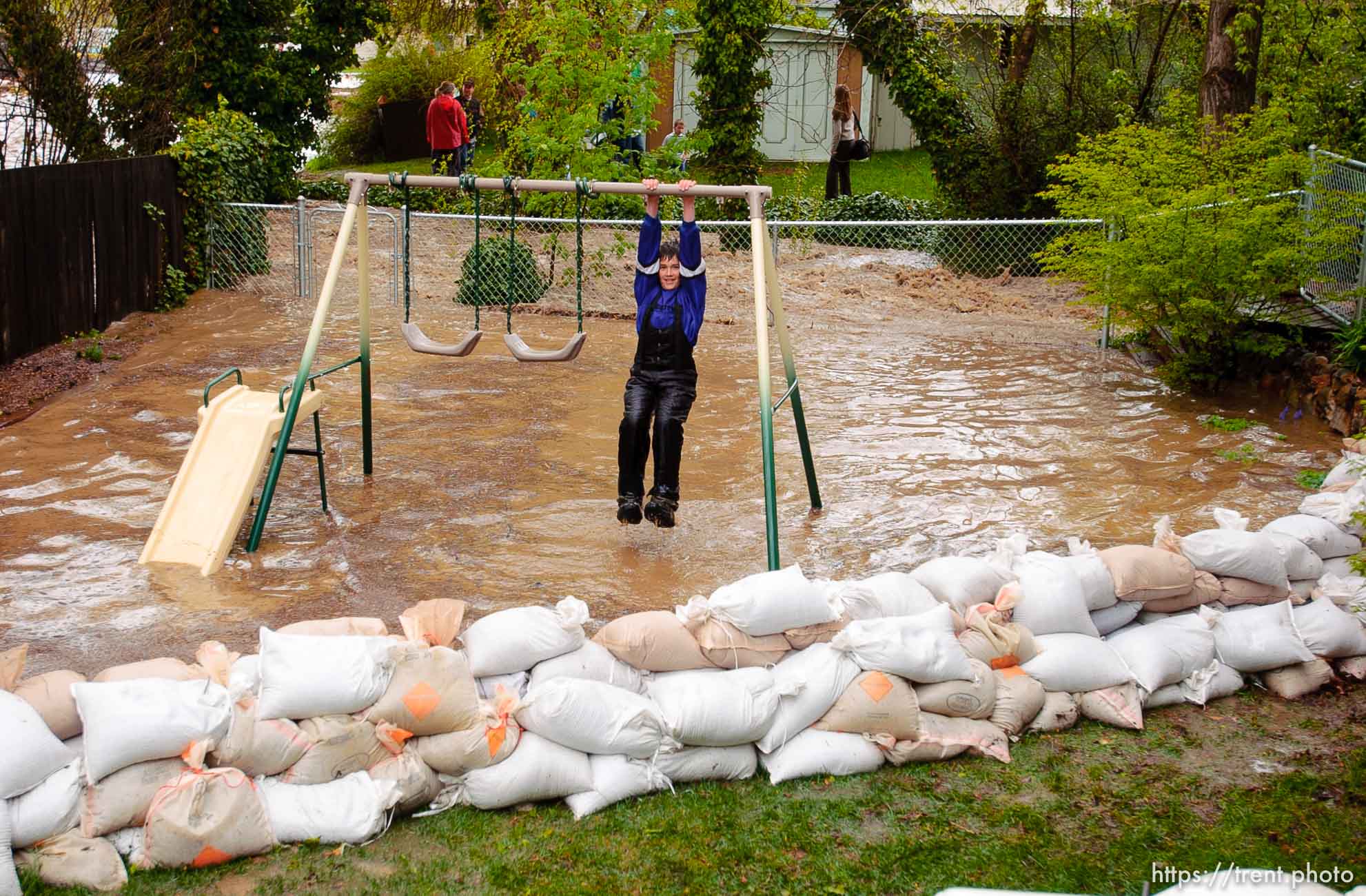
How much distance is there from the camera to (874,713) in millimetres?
4574

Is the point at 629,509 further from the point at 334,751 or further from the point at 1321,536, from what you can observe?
the point at 1321,536

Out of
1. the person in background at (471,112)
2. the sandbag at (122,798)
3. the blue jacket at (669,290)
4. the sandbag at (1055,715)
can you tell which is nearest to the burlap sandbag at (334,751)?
the sandbag at (122,798)

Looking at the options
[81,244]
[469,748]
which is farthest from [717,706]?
[81,244]

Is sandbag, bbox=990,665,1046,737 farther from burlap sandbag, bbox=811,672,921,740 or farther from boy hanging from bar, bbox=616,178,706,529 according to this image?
boy hanging from bar, bbox=616,178,706,529

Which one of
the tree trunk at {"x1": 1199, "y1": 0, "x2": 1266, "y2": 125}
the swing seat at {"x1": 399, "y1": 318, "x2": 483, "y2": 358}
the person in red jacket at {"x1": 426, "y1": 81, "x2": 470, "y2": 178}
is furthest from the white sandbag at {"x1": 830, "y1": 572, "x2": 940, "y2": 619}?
the person in red jacket at {"x1": 426, "y1": 81, "x2": 470, "y2": 178}

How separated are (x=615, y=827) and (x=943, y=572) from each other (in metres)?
1.82

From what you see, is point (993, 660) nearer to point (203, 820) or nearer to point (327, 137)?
point (203, 820)

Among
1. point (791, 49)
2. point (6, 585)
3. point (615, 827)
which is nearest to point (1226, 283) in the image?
point (615, 827)

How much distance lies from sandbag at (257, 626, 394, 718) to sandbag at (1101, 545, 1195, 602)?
296 cm

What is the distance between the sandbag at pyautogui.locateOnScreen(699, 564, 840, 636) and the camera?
15.4ft

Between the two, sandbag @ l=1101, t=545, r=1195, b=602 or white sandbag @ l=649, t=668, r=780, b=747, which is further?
sandbag @ l=1101, t=545, r=1195, b=602

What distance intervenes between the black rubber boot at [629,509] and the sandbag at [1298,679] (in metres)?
3.08

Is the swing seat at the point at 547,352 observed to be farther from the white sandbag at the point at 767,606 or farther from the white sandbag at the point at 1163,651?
the white sandbag at the point at 1163,651

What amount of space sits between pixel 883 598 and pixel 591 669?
123 cm
